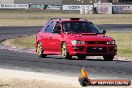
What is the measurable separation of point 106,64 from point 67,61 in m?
1.88

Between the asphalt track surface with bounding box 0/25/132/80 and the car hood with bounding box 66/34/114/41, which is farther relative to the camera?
the car hood with bounding box 66/34/114/41

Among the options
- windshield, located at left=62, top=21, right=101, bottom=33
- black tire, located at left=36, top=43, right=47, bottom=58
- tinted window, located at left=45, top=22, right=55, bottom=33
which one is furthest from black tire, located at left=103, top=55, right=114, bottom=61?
black tire, located at left=36, top=43, right=47, bottom=58

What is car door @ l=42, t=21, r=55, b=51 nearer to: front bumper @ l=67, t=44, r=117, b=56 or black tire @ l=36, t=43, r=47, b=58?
black tire @ l=36, t=43, r=47, b=58

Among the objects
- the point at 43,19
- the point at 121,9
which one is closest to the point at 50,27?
the point at 43,19

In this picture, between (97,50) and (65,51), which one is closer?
(97,50)

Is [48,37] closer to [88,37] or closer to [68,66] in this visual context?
[88,37]

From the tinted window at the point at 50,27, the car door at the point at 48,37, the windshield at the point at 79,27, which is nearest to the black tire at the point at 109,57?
the windshield at the point at 79,27

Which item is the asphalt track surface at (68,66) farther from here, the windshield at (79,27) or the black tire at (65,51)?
the windshield at (79,27)

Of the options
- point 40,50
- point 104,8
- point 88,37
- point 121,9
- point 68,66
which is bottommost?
point 121,9

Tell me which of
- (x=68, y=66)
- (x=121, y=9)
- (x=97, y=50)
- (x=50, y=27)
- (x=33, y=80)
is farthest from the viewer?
(x=121, y=9)

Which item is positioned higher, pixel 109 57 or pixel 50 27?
pixel 50 27

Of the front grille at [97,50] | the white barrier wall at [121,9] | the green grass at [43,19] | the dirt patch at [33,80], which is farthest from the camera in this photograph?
the white barrier wall at [121,9]

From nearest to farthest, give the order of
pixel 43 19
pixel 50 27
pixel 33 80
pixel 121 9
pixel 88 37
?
1. pixel 33 80
2. pixel 88 37
3. pixel 50 27
4. pixel 43 19
5. pixel 121 9

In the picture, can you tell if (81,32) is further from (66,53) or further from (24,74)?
(24,74)
